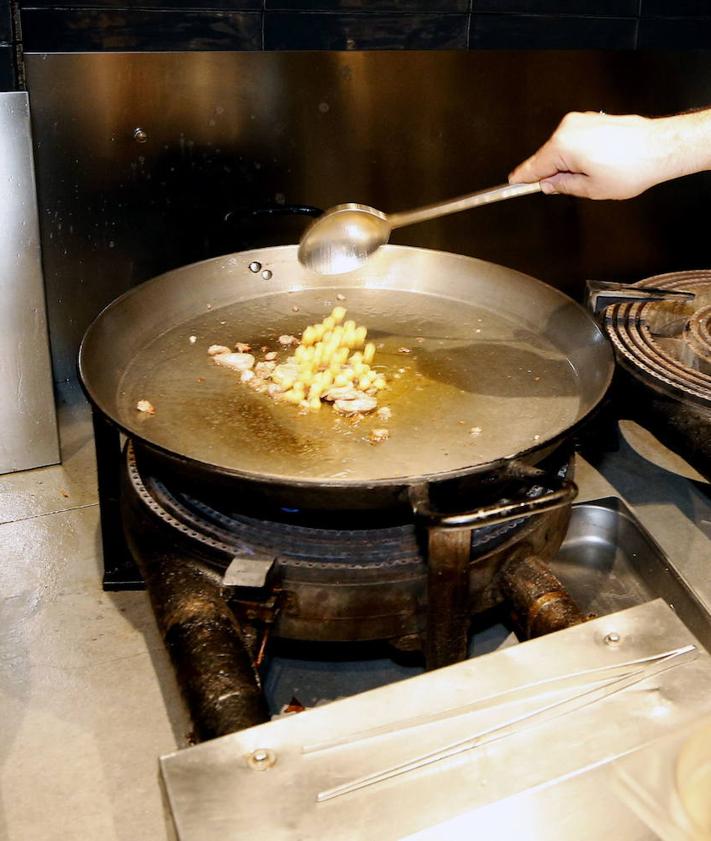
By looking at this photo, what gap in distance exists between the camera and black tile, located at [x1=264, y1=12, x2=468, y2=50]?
3.04 metres

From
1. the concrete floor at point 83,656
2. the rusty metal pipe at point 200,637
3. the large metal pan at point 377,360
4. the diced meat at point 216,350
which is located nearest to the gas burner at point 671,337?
the large metal pan at point 377,360

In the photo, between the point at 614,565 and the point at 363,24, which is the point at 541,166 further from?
the point at 363,24

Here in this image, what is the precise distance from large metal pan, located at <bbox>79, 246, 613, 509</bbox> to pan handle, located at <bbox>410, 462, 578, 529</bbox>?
0.03 m

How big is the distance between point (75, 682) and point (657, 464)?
1.69 metres

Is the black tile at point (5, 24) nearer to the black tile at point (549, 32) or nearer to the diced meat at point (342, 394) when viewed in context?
the diced meat at point (342, 394)

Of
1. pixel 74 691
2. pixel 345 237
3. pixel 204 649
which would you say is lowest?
pixel 74 691

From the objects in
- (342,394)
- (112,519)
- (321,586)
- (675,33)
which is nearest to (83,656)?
(112,519)

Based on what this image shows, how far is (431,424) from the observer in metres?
1.69

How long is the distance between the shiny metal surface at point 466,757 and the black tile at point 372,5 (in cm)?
241

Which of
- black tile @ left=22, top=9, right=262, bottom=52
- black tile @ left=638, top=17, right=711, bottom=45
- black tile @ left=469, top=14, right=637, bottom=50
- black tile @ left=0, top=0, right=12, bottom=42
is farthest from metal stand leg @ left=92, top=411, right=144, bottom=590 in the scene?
black tile @ left=638, top=17, right=711, bottom=45

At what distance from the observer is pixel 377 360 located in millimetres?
1921

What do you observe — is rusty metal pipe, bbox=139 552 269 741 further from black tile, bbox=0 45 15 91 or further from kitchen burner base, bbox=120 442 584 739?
black tile, bbox=0 45 15 91

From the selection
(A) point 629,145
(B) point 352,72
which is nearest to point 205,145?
(B) point 352,72

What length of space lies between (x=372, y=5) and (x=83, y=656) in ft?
7.56
